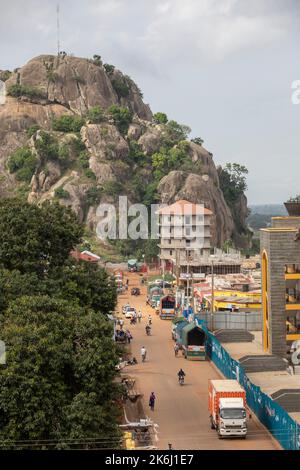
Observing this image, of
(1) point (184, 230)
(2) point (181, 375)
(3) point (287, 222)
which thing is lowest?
(2) point (181, 375)

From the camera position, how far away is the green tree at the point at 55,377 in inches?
1256

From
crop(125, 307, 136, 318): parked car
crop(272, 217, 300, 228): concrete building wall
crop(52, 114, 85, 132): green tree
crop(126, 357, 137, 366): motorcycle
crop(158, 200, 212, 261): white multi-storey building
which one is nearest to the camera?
crop(272, 217, 300, 228): concrete building wall

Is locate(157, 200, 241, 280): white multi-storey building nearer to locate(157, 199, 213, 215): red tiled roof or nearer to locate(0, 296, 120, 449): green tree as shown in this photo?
locate(157, 199, 213, 215): red tiled roof

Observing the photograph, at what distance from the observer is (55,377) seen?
110 feet

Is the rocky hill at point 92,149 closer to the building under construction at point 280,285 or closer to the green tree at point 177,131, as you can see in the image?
the green tree at point 177,131

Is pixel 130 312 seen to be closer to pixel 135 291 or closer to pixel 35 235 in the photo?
pixel 135 291

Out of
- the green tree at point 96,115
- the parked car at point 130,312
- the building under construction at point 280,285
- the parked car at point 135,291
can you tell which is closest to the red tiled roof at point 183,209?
the parked car at point 135,291

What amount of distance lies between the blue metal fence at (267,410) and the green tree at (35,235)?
37.5 feet

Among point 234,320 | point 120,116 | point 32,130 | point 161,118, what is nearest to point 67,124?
point 32,130

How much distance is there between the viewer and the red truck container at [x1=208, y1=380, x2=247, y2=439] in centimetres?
3722

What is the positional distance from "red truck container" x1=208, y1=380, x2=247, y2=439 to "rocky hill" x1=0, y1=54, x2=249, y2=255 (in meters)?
86.8

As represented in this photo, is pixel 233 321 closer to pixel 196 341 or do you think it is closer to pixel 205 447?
pixel 196 341

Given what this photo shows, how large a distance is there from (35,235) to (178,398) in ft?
39.5

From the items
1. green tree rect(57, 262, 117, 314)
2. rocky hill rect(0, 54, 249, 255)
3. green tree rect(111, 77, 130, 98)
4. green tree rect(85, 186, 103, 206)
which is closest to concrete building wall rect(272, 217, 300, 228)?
green tree rect(57, 262, 117, 314)
